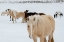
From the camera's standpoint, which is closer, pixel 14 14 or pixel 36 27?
pixel 36 27

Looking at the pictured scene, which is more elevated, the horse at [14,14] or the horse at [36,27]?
the horse at [36,27]

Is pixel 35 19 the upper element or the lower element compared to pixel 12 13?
upper

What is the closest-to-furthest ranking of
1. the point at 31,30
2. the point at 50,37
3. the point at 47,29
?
the point at 31,30, the point at 47,29, the point at 50,37

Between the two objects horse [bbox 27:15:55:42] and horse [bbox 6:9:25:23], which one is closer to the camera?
horse [bbox 27:15:55:42]

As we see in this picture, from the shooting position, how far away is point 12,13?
16000 mm

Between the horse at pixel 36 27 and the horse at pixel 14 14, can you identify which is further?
the horse at pixel 14 14

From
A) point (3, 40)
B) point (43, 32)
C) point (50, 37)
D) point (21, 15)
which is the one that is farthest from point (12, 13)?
point (43, 32)

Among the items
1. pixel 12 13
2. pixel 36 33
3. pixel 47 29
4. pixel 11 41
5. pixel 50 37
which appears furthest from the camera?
pixel 12 13

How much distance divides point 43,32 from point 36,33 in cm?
28

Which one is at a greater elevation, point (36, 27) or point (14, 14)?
point (36, 27)

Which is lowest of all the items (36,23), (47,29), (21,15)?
(21,15)

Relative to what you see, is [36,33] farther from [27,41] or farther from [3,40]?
[3,40]

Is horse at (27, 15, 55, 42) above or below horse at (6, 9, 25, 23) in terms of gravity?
above

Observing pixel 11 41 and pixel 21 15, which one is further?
pixel 21 15
